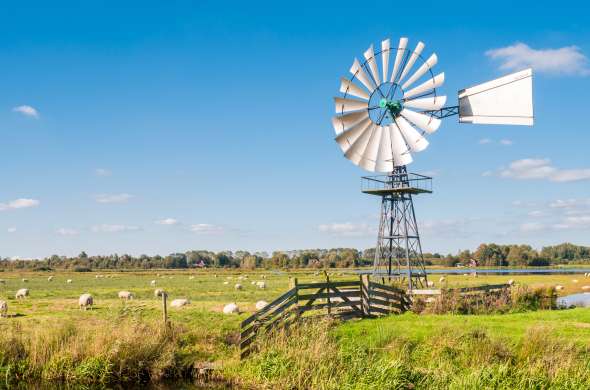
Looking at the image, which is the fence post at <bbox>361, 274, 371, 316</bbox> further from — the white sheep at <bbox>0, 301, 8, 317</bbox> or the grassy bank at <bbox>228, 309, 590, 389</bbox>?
the white sheep at <bbox>0, 301, 8, 317</bbox>

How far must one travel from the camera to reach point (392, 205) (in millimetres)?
33375

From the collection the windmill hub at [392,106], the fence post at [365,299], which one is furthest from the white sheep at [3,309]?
the windmill hub at [392,106]

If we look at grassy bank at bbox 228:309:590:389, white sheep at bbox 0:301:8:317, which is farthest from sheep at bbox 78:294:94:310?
grassy bank at bbox 228:309:590:389

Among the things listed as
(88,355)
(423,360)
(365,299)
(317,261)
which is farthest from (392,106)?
(317,261)

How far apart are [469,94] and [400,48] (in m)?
4.96

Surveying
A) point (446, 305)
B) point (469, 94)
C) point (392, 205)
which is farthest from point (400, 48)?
point (446, 305)

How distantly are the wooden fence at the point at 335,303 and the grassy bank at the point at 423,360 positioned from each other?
136cm

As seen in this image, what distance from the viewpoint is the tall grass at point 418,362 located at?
13.3 m

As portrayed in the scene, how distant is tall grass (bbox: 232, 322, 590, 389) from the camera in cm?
1330

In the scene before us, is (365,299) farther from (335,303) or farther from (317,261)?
(317,261)

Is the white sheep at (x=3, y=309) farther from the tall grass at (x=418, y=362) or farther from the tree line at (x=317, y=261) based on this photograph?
the tree line at (x=317, y=261)

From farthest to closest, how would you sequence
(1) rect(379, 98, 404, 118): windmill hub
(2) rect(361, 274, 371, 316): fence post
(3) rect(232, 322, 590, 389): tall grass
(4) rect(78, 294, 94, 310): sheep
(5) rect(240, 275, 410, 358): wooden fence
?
(1) rect(379, 98, 404, 118): windmill hub, (4) rect(78, 294, 94, 310): sheep, (2) rect(361, 274, 371, 316): fence post, (5) rect(240, 275, 410, 358): wooden fence, (3) rect(232, 322, 590, 389): tall grass

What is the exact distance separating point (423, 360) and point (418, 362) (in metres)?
0.16

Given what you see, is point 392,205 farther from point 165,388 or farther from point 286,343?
point 165,388
